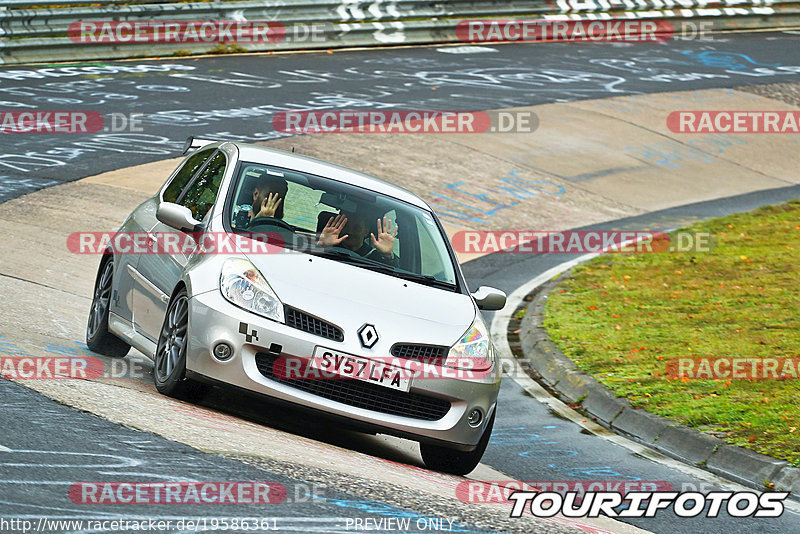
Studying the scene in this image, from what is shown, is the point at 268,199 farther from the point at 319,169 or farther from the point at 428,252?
the point at 428,252

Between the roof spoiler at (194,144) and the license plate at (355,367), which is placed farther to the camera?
the roof spoiler at (194,144)

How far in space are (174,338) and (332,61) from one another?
1974 cm

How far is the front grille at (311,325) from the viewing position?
6.74 m

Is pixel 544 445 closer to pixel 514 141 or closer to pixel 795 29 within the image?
pixel 514 141

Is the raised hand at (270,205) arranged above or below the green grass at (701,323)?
above

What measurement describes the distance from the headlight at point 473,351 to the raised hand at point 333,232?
1055 mm

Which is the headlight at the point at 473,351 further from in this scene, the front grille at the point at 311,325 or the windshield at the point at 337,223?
the front grille at the point at 311,325

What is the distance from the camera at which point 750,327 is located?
11695 millimetres

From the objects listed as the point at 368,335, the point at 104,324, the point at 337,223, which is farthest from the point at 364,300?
the point at 104,324

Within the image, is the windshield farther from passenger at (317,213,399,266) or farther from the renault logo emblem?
the renault logo emblem

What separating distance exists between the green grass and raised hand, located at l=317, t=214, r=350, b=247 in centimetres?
314

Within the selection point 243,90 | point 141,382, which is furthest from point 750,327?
point 243,90

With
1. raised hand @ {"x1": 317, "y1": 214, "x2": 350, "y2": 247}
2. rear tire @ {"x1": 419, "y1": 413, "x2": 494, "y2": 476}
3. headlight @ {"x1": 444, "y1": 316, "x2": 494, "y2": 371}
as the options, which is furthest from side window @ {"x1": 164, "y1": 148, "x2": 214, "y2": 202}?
rear tire @ {"x1": 419, "y1": 413, "x2": 494, "y2": 476}

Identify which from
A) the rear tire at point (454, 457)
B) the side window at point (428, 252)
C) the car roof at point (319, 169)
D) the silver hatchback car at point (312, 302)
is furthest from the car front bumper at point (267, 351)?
the car roof at point (319, 169)
